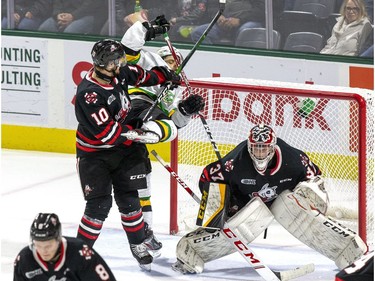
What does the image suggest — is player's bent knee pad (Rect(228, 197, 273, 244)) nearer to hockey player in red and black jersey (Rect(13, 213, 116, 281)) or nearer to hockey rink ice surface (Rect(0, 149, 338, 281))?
hockey rink ice surface (Rect(0, 149, 338, 281))

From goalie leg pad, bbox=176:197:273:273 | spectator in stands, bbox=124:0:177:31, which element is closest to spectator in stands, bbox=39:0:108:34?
spectator in stands, bbox=124:0:177:31

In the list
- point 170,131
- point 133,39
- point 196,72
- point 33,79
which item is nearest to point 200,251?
point 170,131

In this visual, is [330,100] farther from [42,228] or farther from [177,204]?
[42,228]

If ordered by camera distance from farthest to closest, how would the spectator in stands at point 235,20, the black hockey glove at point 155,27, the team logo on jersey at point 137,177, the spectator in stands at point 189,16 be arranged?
the spectator in stands at point 189,16
the spectator in stands at point 235,20
the black hockey glove at point 155,27
the team logo on jersey at point 137,177

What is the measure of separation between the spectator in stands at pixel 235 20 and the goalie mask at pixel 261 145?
2.23 metres

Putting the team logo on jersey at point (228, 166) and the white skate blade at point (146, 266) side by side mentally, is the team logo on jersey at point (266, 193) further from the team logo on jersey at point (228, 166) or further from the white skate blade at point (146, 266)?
the white skate blade at point (146, 266)

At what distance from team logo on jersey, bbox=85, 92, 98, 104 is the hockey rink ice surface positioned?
2.88 ft

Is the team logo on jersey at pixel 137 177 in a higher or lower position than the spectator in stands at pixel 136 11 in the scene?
lower

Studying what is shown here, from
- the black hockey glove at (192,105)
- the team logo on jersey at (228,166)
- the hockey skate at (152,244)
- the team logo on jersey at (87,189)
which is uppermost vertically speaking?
the black hockey glove at (192,105)

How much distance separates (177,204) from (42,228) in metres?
2.51

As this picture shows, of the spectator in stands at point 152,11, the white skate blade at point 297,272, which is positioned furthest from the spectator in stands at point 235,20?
the white skate blade at point 297,272

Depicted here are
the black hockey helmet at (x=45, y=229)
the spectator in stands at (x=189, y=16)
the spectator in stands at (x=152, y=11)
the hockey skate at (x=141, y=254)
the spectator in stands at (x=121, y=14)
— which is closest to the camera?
the black hockey helmet at (x=45, y=229)

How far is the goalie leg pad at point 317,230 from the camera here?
19.5ft

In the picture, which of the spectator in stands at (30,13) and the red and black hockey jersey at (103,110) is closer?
the red and black hockey jersey at (103,110)
